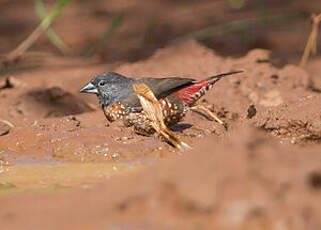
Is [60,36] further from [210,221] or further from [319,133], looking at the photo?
[210,221]

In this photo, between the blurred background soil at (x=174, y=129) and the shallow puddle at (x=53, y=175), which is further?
Answer: the shallow puddle at (x=53, y=175)

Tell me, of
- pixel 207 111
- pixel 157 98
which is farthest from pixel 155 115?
pixel 207 111

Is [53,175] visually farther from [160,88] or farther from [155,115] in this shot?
[160,88]

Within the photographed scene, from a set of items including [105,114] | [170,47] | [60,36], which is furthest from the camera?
[60,36]

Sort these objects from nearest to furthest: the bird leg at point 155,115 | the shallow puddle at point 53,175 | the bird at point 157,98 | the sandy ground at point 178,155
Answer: the sandy ground at point 178,155, the shallow puddle at point 53,175, the bird leg at point 155,115, the bird at point 157,98

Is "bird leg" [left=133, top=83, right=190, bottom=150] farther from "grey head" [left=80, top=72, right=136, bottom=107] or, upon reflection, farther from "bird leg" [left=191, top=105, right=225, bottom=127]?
"bird leg" [left=191, top=105, right=225, bottom=127]

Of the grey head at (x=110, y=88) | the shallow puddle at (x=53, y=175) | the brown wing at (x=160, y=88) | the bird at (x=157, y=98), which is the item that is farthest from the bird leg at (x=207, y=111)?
the shallow puddle at (x=53, y=175)

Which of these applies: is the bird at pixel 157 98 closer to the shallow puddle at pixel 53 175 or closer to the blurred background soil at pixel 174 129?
the blurred background soil at pixel 174 129

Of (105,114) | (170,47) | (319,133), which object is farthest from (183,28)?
(319,133)
